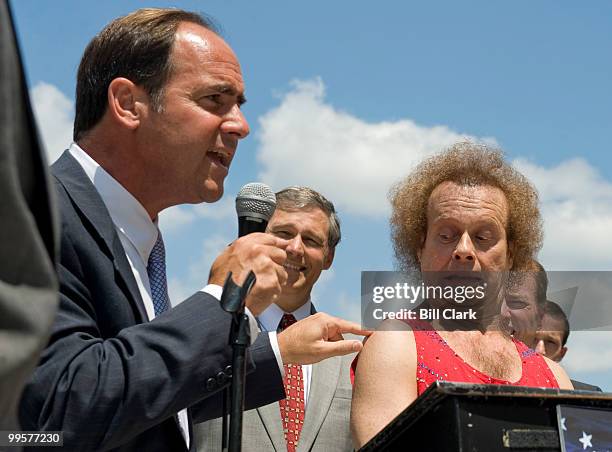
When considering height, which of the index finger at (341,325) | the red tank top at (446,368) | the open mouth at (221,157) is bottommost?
the index finger at (341,325)

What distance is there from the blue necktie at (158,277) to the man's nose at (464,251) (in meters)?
1.29

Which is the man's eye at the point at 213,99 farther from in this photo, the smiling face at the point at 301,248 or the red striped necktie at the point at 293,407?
the smiling face at the point at 301,248

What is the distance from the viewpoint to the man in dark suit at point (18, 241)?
754 mm

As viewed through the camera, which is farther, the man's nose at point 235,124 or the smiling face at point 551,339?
the smiling face at point 551,339

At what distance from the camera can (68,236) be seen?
2.38m

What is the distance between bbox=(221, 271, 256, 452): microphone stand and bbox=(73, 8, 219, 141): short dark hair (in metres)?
1.05


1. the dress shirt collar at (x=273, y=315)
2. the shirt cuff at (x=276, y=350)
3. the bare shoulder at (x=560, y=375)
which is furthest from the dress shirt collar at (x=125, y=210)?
the dress shirt collar at (x=273, y=315)

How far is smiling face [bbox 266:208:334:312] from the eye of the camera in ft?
17.8

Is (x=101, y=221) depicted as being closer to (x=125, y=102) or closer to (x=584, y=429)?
(x=125, y=102)

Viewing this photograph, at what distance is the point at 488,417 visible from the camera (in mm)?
1964

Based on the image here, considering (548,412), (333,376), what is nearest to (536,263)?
(333,376)

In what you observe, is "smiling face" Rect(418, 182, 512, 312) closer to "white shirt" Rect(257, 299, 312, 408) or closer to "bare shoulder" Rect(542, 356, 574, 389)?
"bare shoulder" Rect(542, 356, 574, 389)

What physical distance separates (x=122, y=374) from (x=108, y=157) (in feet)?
3.18

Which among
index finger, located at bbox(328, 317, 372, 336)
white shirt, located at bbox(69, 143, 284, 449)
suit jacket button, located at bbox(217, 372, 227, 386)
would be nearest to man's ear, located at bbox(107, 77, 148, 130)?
white shirt, located at bbox(69, 143, 284, 449)
